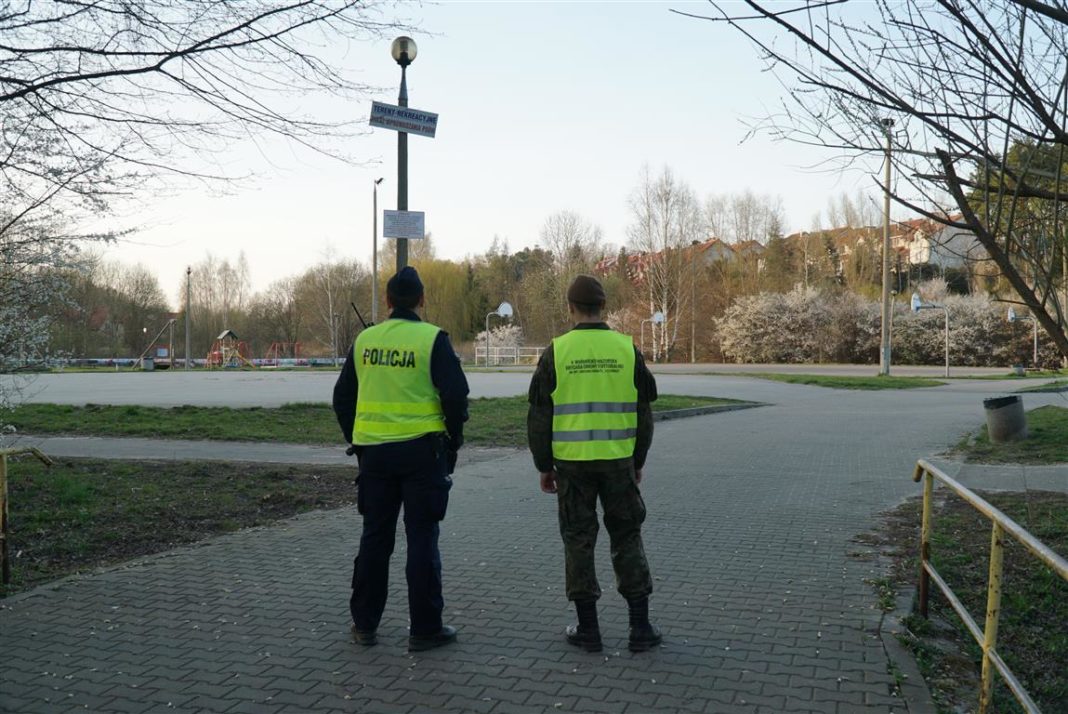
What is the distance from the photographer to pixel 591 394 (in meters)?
4.93

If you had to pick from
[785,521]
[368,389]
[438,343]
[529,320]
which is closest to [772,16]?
[438,343]

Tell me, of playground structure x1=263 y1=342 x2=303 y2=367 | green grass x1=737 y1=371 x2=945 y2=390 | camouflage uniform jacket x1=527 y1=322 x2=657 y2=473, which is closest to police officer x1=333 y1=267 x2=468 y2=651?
camouflage uniform jacket x1=527 y1=322 x2=657 y2=473

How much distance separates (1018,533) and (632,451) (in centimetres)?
195

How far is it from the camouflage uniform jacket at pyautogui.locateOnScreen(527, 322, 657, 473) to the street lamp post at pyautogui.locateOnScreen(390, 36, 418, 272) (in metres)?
4.97

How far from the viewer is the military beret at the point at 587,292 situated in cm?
511

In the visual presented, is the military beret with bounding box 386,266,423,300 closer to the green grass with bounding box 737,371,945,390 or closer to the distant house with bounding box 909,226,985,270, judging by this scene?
the distant house with bounding box 909,226,985,270

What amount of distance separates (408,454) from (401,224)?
581 centimetres

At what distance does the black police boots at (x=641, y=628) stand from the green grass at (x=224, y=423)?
998 centimetres

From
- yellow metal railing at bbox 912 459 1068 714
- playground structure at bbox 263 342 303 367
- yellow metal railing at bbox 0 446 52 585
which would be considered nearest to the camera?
yellow metal railing at bbox 912 459 1068 714

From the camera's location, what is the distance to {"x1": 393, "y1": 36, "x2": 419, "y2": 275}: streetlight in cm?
966

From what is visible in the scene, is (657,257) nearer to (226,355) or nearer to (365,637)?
(226,355)

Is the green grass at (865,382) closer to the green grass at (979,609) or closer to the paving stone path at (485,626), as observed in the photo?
the paving stone path at (485,626)

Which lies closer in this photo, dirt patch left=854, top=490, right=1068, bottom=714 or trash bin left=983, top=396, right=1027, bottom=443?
dirt patch left=854, top=490, right=1068, bottom=714

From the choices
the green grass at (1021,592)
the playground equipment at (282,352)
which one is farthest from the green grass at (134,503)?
the playground equipment at (282,352)
